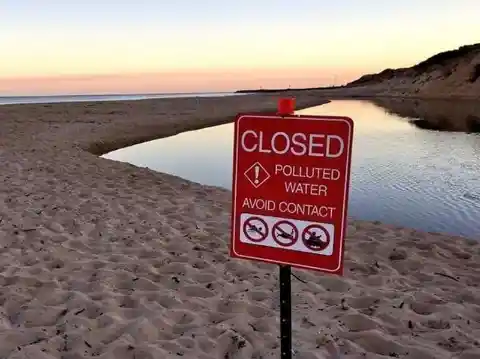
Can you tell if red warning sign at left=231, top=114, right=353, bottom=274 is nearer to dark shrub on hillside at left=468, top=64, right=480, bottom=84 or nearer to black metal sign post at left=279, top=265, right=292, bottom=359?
black metal sign post at left=279, top=265, right=292, bottom=359

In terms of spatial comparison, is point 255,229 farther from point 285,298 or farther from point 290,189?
point 285,298

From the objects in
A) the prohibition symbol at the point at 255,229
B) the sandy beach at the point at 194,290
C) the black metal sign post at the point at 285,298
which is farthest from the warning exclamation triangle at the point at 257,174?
the sandy beach at the point at 194,290

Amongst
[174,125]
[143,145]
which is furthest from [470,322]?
[174,125]

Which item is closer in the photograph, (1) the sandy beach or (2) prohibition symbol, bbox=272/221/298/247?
(2) prohibition symbol, bbox=272/221/298/247

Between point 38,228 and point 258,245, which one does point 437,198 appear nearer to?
point 38,228

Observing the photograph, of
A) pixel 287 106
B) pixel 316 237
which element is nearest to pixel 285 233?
pixel 316 237

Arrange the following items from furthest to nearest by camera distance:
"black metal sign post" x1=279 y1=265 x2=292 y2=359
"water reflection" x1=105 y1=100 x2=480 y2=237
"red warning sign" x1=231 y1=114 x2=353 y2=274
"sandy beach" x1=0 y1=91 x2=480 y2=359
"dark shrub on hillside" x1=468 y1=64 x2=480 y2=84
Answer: "dark shrub on hillside" x1=468 y1=64 x2=480 y2=84
"water reflection" x1=105 y1=100 x2=480 y2=237
"sandy beach" x1=0 y1=91 x2=480 y2=359
"black metal sign post" x1=279 y1=265 x2=292 y2=359
"red warning sign" x1=231 y1=114 x2=353 y2=274

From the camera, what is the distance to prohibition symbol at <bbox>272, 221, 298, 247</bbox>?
220cm

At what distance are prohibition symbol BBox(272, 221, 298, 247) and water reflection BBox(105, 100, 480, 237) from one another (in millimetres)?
7148

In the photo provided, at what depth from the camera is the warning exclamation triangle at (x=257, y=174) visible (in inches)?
88.0

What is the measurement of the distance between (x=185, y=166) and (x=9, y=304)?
12.4 metres

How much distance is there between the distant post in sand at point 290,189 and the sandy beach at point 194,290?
1.76 m

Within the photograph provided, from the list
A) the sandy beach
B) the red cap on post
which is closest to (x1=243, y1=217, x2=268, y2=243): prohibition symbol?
the red cap on post

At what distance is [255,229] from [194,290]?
9.00 ft
